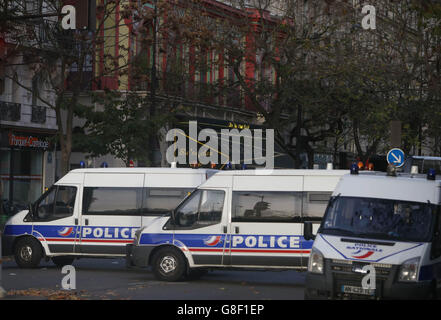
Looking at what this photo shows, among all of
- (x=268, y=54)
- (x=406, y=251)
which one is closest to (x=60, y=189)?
(x=406, y=251)

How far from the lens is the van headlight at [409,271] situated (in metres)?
13.0

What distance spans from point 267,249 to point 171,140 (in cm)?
2328

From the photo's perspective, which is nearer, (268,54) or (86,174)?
(86,174)

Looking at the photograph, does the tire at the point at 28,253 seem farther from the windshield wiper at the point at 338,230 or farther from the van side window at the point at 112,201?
the windshield wiper at the point at 338,230

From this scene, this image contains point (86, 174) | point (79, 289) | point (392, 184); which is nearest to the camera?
point (392, 184)

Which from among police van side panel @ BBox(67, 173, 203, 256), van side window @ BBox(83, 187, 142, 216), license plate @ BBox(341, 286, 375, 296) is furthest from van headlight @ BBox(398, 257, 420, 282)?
van side window @ BBox(83, 187, 142, 216)

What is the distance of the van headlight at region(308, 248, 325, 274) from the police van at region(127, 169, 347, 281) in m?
4.05

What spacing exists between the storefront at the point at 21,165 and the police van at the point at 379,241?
915 inches

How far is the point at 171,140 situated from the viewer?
40.7 metres

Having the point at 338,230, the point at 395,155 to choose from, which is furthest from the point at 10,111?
the point at 338,230

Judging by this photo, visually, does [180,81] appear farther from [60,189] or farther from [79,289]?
[79,289]

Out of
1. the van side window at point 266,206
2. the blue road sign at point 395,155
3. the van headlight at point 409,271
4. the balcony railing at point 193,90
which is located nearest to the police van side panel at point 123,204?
the van side window at point 266,206

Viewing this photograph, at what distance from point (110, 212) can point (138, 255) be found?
2357mm

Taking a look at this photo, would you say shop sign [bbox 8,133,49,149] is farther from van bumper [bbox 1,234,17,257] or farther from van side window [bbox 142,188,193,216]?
van side window [bbox 142,188,193,216]
